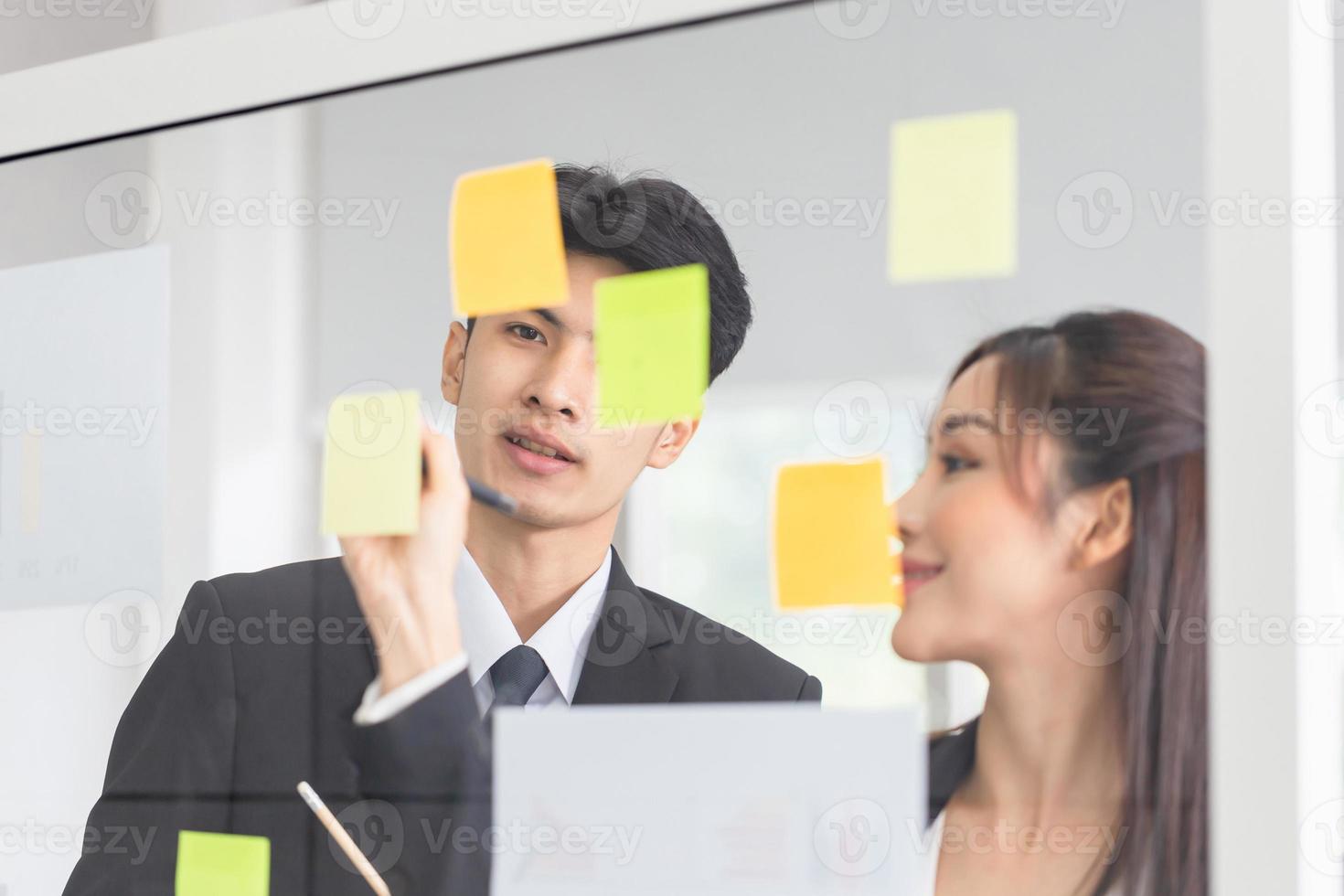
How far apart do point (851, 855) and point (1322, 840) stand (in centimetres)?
23

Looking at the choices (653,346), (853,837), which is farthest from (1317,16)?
(853,837)

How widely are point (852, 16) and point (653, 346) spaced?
0.73 feet

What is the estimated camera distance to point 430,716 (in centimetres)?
77

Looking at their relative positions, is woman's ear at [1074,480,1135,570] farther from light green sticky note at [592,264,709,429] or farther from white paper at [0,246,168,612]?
white paper at [0,246,168,612]

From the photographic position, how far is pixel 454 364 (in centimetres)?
80

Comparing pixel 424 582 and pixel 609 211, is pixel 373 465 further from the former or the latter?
pixel 609 211

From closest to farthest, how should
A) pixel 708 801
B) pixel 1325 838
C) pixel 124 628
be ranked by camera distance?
A: pixel 1325 838, pixel 708 801, pixel 124 628

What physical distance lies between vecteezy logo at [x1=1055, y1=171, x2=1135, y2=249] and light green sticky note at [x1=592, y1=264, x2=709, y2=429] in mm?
205

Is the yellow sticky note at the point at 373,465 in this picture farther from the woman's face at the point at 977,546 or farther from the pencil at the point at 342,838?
the woman's face at the point at 977,546

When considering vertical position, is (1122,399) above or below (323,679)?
above

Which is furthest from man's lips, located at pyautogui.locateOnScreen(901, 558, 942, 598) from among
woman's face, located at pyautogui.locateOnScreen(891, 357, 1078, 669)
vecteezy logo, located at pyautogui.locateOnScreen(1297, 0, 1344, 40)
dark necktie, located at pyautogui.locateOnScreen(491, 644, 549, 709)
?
vecteezy logo, located at pyautogui.locateOnScreen(1297, 0, 1344, 40)

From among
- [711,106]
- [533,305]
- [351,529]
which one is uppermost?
[711,106]

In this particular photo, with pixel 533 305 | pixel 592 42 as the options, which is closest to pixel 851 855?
pixel 533 305

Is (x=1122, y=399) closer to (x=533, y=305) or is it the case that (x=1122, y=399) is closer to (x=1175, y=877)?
(x=1175, y=877)
